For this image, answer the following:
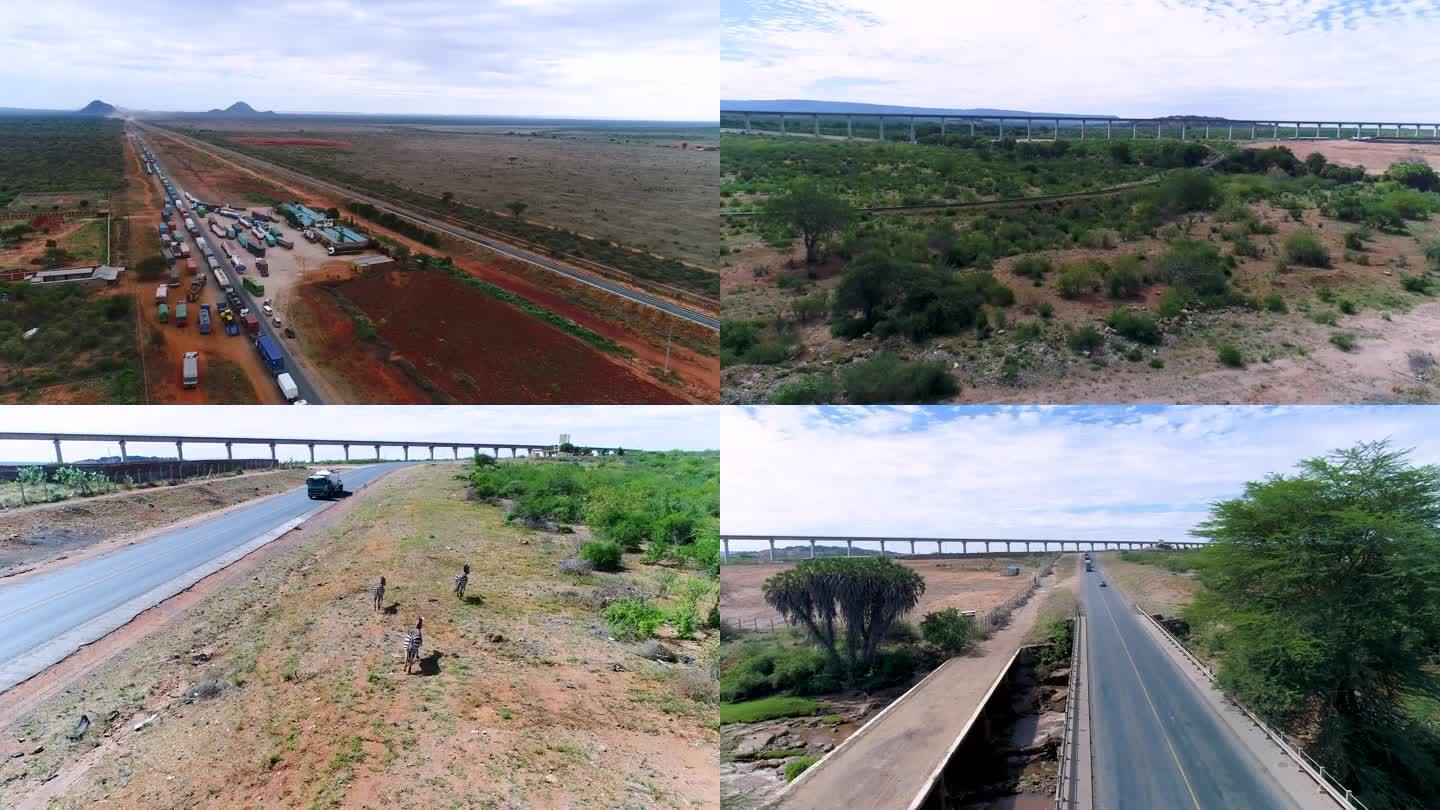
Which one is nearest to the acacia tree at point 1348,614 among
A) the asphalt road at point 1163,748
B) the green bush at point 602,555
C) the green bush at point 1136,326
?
the asphalt road at point 1163,748

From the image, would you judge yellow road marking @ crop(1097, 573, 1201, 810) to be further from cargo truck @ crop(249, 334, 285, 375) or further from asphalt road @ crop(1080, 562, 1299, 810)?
cargo truck @ crop(249, 334, 285, 375)

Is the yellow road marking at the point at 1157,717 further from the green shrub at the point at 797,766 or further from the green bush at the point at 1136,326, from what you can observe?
the green bush at the point at 1136,326

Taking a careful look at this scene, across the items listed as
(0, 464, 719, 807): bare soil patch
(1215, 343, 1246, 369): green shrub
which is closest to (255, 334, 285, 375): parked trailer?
(0, 464, 719, 807): bare soil patch

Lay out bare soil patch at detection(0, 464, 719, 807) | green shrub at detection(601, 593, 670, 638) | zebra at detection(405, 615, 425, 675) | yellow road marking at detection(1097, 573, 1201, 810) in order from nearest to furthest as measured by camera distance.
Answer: bare soil patch at detection(0, 464, 719, 807) < zebra at detection(405, 615, 425, 675) < yellow road marking at detection(1097, 573, 1201, 810) < green shrub at detection(601, 593, 670, 638)

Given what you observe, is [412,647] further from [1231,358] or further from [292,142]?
[292,142]

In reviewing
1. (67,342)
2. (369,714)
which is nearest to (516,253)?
(67,342)

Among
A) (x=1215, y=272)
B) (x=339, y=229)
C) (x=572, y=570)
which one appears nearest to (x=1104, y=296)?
(x=1215, y=272)
